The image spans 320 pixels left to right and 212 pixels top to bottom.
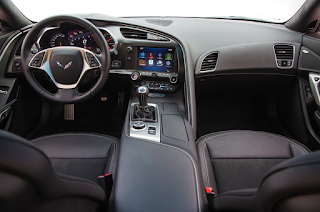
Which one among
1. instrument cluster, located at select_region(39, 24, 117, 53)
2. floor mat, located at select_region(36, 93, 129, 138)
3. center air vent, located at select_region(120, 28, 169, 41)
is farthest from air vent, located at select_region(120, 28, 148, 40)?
floor mat, located at select_region(36, 93, 129, 138)

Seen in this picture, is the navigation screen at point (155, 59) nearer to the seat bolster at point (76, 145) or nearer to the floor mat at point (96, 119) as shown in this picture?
the floor mat at point (96, 119)

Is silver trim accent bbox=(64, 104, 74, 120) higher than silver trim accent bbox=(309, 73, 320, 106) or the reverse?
the reverse

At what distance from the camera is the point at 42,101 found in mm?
1994

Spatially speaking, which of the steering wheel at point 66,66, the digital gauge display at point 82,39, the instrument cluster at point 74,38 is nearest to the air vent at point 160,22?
the instrument cluster at point 74,38

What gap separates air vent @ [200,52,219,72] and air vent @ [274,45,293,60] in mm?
524

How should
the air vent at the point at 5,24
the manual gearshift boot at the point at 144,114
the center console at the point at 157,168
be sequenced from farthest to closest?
the air vent at the point at 5,24
the manual gearshift boot at the point at 144,114
the center console at the point at 157,168

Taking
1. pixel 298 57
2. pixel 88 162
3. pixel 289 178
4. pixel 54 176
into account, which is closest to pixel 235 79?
pixel 298 57

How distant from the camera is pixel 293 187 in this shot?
36 centimetres

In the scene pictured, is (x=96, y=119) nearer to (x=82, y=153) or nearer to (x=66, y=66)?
(x=66, y=66)

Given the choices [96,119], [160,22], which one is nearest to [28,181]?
[160,22]

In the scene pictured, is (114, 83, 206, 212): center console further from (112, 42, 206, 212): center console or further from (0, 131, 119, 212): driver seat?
(0, 131, 119, 212): driver seat

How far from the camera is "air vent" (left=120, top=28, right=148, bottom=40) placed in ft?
5.59

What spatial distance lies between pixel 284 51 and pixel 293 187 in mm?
1756

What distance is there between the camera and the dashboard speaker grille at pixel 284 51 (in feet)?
5.77
